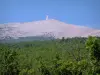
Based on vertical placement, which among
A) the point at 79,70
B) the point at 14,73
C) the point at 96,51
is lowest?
the point at 14,73

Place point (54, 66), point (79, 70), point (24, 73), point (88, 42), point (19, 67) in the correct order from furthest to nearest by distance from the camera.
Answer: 1. point (19, 67)
2. point (24, 73)
3. point (54, 66)
4. point (79, 70)
5. point (88, 42)

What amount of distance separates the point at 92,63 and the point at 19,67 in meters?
20.4

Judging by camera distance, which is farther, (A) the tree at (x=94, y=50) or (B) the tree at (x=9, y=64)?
(B) the tree at (x=9, y=64)

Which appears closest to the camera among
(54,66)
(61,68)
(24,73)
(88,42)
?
(88,42)

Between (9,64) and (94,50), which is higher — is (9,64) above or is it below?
below

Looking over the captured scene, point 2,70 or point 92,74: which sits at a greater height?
point 92,74

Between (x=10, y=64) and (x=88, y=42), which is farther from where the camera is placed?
(x=10, y=64)

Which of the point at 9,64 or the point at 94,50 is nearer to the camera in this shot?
the point at 94,50

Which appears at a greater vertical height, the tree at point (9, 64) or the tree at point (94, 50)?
the tree at point (94, 50)

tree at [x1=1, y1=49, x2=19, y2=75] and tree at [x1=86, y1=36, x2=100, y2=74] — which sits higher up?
tree at [x1=86, y1=36, x2=100, y2=74]

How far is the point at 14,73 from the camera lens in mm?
40719

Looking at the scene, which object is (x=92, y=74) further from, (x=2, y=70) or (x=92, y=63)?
(x=2, y=70)

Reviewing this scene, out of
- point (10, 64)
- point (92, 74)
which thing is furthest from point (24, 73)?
point (92, 74)

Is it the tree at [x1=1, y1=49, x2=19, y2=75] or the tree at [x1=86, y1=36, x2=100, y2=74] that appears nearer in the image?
the tree at [x1=86, y1=36, x2=100, y2=74]
